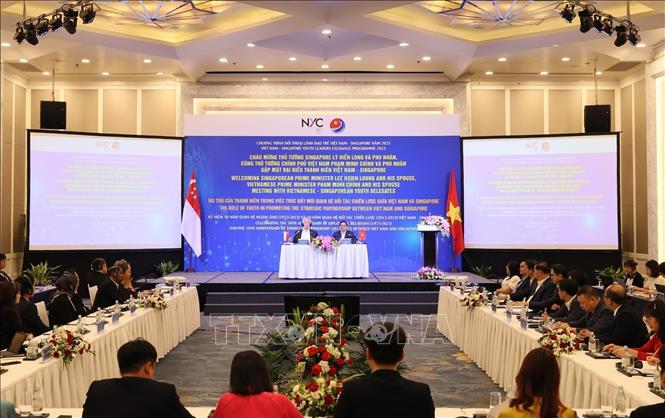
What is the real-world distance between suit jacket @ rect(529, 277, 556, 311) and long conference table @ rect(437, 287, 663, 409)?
773 millimetres

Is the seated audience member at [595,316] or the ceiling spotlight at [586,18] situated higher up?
the ceiling spotlight at [586,18]

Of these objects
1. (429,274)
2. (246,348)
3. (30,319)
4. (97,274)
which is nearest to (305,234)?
(429,274)

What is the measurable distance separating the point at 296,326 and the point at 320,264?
22.9 ft

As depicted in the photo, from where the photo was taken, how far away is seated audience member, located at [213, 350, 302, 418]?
2432 mm

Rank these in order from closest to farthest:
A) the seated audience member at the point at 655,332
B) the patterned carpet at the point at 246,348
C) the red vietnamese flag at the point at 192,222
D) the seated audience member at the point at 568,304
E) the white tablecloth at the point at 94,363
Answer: the white tablecloth at the point at 94,363 → the seated audience member at the point at 655,332 → the patterned carpet at the point at 246,348 → the seated audience member at the point at 568,304 → the red vietnamese flag at the point at 192,222

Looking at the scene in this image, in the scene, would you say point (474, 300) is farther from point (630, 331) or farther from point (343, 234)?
point (343, 234)

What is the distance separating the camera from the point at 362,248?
37.3 feet

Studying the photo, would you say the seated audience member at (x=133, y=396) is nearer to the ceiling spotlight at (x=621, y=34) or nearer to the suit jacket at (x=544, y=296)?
the suit jacket at (x=544, y=296)

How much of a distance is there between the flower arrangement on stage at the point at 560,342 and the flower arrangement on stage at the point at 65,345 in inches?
122

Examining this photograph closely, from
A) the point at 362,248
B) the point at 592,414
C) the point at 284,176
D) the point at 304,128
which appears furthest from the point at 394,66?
the point at 592,414

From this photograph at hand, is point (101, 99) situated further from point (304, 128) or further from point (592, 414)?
point (592, 414)

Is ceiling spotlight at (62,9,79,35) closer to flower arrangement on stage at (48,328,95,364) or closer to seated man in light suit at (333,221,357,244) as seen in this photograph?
flower arrangement on stage at (48,328,95,364)

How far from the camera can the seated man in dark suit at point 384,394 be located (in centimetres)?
218

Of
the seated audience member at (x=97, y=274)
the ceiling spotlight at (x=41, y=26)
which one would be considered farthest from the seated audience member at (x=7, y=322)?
the ceiling spotlight at (x=41, y=26)
